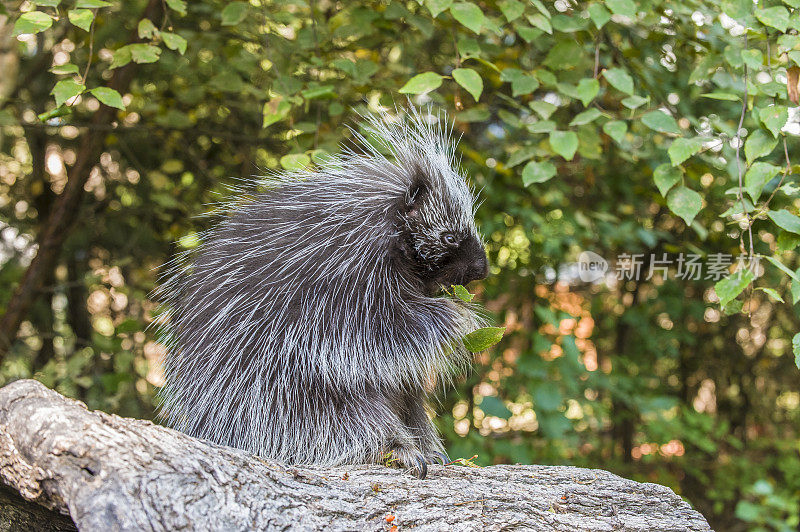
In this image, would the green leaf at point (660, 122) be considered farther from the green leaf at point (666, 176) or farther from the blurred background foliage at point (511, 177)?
the green leaf at point (666, 176)

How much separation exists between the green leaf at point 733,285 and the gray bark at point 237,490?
662 millimetres

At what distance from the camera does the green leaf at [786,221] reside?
6.46 feet

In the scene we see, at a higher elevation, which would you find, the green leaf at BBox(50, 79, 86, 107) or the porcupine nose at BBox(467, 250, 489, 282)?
the green leaf at BBox(50, 79, 86, 107)

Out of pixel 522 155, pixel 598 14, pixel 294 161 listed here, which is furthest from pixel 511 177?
pixel 294 161

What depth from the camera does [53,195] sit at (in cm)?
460

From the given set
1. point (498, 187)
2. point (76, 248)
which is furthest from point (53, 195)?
point (498, 187)

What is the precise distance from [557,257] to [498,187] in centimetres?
54

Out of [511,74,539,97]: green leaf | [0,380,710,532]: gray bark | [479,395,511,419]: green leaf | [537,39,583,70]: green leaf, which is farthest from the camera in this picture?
[479,395,511,419]: green leaf

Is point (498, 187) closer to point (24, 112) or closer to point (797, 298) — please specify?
point (797, 298)

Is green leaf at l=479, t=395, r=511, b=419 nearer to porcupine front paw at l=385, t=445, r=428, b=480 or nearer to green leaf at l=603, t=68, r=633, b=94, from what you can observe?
porcupine front paw at l=385, t=445, r=428, b=480

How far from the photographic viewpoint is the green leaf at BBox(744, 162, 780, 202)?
198 centimetres

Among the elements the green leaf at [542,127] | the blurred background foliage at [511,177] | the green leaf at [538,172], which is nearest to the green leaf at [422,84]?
the blurred background foliage at [511,177]

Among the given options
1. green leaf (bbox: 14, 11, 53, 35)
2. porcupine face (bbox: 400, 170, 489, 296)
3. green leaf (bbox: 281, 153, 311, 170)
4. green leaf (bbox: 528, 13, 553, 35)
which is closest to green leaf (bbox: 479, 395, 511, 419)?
porcupine face (bbox: 400, 170, 489, 296)

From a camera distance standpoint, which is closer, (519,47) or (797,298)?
(797,298)
